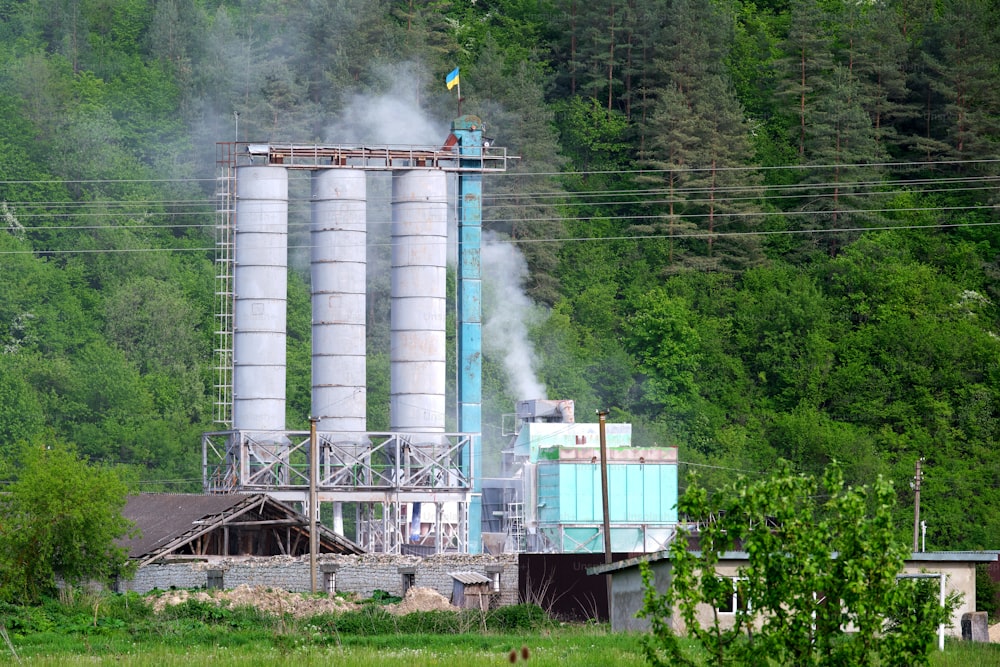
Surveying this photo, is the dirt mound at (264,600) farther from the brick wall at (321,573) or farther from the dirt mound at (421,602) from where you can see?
the brick wall at (321,573)

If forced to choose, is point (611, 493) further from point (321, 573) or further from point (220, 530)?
point (321, 573)

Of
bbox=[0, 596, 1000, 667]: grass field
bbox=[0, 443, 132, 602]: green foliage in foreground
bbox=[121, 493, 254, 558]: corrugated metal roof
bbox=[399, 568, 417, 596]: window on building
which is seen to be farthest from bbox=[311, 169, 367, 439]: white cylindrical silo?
bbox=[0, 596, 1000, 667]: grass field

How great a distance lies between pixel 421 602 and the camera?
142 ft

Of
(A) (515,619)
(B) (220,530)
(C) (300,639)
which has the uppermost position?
(B) (220,530)

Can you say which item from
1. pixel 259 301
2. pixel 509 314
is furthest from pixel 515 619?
pixel 509 314

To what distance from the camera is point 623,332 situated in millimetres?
90875

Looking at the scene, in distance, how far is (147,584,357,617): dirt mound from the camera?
4081cm

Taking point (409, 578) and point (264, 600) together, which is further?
point (409, 578)

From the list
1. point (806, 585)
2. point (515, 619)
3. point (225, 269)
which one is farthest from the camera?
point (225, 269)

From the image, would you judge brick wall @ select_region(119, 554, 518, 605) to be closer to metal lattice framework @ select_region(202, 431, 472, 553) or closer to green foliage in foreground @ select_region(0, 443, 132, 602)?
green foliage in foreground @ select_region(0, 443, 132, 602)

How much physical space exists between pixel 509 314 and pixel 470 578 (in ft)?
142

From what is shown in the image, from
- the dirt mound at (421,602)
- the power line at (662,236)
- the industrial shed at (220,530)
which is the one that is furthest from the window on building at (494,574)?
the power line at (662,236)

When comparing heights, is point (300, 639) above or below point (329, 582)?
below

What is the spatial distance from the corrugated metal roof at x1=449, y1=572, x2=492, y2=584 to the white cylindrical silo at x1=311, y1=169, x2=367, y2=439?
11.9 meters
